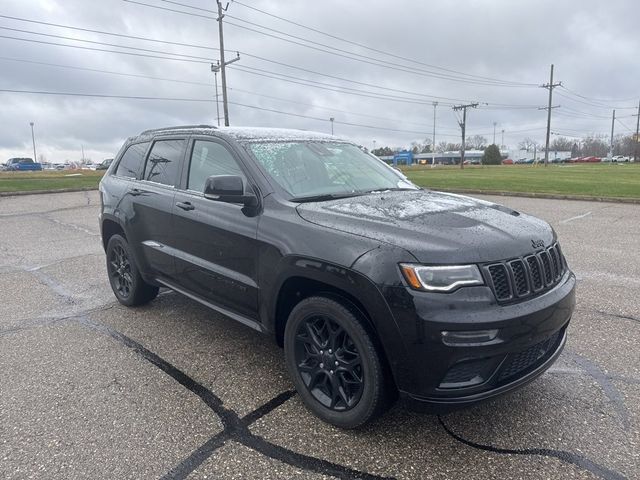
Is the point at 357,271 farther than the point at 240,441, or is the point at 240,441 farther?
the point at 240,441

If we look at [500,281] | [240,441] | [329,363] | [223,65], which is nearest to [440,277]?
[500,281]

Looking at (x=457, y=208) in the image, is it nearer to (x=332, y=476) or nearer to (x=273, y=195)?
(x=273, y=195)

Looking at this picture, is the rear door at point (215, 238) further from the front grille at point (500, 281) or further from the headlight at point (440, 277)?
the front grille at point (500, 281)

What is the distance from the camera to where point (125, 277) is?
5.05 meters

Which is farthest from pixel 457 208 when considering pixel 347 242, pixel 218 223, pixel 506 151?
pixel 506 151

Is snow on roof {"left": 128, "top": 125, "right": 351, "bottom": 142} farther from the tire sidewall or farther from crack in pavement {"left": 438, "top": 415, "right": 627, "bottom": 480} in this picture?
crack in pavement {"left": 438, "top": 415, "right": 627, "bottom": 480}

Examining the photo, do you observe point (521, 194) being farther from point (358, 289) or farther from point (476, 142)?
point (476, 142)

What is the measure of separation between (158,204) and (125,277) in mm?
1241

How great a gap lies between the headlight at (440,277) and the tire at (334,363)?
1.40 feet

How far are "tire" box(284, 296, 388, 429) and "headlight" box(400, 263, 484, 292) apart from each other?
1.40 ft

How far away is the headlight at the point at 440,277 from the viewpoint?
239cm

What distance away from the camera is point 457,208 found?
3.15m

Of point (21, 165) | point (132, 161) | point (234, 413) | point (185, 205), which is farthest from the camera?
point (21, 165)

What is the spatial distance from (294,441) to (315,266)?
3.36ft
